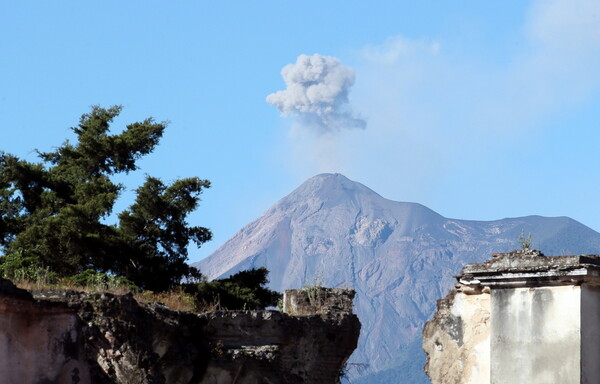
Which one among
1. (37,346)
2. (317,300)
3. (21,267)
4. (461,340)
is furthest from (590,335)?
(21,267)

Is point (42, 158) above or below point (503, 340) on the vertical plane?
A: above

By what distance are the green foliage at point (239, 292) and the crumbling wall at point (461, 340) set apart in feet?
60.2

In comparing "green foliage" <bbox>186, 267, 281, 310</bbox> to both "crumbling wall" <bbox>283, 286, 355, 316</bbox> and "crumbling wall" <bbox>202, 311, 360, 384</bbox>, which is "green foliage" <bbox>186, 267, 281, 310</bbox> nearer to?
"crumbling wall" <bbox>283, 286, 355, 316</bbox>

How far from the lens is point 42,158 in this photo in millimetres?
36969

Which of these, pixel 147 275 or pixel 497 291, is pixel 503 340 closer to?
pixel 497 291

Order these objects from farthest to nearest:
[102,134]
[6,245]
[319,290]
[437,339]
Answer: [102,134], [6,245], [319,290], [437,339]

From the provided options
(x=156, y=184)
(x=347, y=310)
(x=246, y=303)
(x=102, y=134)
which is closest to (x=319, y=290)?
→ (x=347, y=310)

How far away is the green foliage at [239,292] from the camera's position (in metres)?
30.5

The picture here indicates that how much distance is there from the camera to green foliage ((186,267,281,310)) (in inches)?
1199

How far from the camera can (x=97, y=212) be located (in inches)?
1261

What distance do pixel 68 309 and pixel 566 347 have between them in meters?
11.1

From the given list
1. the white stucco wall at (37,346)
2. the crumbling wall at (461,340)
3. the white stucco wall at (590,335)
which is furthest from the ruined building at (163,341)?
the white stucco wall at (590,335)

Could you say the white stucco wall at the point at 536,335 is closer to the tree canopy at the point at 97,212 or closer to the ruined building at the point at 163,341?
the ruined building at the point at 163,341

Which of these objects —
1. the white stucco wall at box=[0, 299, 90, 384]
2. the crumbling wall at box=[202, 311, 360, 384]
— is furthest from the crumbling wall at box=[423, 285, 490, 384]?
the crumbling wall at box=[202, 311, 360, 384]
